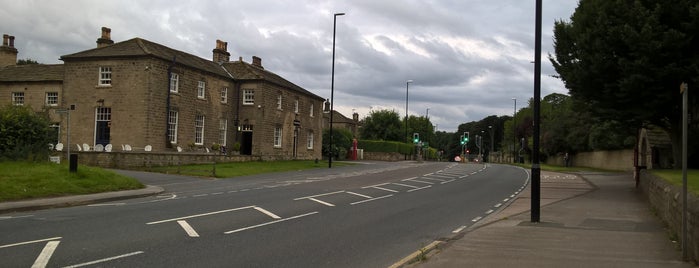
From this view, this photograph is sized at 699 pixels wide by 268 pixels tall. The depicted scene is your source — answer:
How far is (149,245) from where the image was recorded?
8.84 m

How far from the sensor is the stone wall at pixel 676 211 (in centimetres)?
739

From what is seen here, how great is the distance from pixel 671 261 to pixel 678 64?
44.9ft

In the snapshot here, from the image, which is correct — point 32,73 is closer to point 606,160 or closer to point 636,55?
point 636,55

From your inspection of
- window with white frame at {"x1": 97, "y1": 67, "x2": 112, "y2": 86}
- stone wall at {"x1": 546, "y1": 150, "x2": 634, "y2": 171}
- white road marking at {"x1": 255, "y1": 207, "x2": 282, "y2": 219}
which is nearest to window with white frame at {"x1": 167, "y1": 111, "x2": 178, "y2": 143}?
window with white frame at {"x1": 97, "y1": 67, "x2": 112, "y2": 86}

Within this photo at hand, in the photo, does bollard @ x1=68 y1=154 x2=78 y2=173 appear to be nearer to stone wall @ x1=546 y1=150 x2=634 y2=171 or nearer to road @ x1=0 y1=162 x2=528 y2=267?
road @ x1=0 y1=162 x2=528 y2=267

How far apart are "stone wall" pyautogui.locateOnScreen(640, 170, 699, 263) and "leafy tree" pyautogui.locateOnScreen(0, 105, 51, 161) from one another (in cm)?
1978

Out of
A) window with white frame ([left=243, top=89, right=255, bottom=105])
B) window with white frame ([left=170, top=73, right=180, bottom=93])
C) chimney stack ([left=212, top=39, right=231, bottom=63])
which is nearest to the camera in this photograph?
window with white frame ([left=170, top=73, right=180, bottom=93])

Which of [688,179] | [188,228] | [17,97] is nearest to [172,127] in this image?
[17,97]

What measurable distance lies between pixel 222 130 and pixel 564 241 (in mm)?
36415

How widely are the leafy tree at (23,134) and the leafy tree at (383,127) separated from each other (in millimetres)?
69205

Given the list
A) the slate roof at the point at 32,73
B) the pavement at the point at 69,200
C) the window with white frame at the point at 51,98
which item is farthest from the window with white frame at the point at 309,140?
the pavement at the point at 69,200

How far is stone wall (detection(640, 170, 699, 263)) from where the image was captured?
7.39 meters

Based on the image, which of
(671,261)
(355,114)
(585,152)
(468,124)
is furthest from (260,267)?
(468,124)

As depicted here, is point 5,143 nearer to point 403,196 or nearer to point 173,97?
point 403,196
